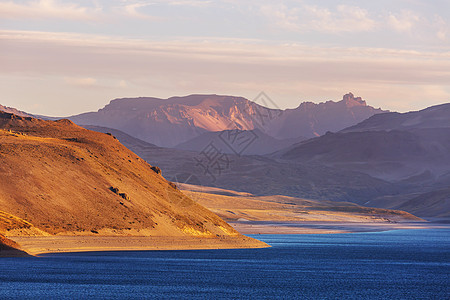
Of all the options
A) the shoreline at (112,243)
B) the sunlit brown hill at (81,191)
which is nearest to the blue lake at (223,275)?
the shoreline at (112,243)

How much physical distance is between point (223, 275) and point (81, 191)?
129 ft

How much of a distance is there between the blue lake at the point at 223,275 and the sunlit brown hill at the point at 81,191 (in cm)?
621

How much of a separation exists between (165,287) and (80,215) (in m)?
43.0

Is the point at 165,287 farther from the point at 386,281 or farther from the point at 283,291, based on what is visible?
the point at 386,281

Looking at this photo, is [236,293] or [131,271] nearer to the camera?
[236,293]

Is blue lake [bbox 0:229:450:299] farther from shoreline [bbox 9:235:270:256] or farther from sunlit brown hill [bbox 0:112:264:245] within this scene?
sunlit brown hill [bbox 0:112:264:245]

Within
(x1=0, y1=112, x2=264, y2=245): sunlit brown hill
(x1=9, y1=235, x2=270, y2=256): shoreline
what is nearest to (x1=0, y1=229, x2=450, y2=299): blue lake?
(x1=9, y1=235, x2=270, y2=256): shoreline

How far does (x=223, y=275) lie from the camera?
111m

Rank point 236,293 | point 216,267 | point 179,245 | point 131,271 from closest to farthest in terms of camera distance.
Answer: point 236,293 < point 131,271 < point 216,267 < point 179,245

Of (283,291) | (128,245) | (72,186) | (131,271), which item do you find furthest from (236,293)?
(72,186)

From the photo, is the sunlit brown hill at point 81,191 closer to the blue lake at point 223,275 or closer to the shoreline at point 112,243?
the shoreline at point 112,243

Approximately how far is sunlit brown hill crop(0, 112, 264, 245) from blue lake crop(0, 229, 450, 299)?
6.21 metres

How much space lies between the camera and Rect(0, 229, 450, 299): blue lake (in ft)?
297

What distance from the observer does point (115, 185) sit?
147 m
